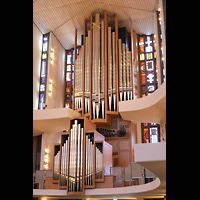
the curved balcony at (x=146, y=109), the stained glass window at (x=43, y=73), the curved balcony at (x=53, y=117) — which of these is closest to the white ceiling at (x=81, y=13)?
the stained glass window at (x=43, y=73)

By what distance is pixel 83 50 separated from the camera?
16047mm

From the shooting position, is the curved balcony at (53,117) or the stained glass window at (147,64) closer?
the curved balcony at (53,117)

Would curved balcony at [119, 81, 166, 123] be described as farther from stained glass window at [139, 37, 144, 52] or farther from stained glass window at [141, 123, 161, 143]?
stained glass window at [139, 37, 144, 52]

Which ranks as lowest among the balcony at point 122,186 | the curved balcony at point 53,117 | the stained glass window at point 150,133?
the balcony at point 122,186

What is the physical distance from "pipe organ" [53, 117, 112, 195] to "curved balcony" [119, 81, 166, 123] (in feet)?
4.88

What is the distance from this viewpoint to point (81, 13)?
52.6ft

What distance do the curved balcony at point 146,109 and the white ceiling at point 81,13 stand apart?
227 inches

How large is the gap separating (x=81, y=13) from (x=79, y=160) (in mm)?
8274

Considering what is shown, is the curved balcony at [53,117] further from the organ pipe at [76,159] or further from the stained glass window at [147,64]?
the stained glass window at [147,64]

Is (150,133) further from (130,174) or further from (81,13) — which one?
(81,13)

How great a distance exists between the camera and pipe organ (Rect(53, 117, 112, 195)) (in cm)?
1071

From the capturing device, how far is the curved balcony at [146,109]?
33.4 feet

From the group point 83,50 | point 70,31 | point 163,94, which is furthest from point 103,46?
point 163,94
